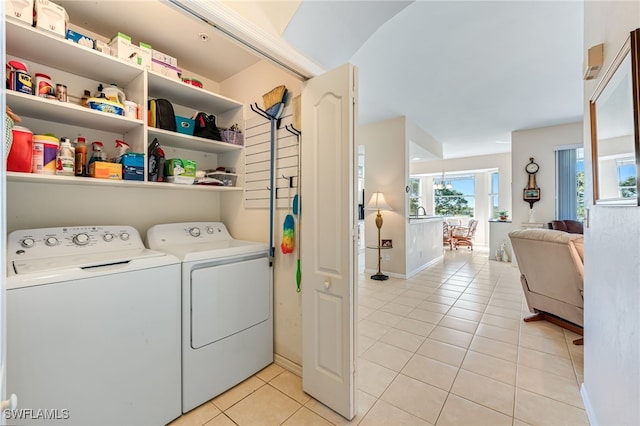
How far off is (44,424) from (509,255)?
6957mm

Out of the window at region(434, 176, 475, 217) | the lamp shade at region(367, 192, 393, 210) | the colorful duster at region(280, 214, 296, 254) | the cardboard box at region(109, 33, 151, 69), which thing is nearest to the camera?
the cardboard box at region(109, 33, 151, 69)

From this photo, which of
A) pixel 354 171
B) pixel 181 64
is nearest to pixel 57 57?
pixel 181 64

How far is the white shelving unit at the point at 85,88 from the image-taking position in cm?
137

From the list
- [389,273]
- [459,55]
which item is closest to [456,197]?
[389,273]

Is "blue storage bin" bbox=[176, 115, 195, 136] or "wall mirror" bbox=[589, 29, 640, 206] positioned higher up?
"blue storage bin" bbox=[176, 115, 195, 136]

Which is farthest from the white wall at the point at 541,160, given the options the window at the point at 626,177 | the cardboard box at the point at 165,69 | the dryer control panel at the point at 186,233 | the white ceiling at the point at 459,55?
the cardboard box at the point at 165,69

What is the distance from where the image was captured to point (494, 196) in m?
8.02

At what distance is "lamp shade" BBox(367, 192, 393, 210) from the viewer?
14.6 ft

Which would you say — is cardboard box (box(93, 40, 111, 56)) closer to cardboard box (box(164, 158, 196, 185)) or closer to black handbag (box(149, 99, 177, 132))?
black handbag (box(149, 99, 177, 132))

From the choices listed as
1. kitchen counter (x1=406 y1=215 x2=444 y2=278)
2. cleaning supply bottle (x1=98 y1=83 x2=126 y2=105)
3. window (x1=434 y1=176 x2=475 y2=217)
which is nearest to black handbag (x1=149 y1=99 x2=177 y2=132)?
cleaning supply bottle (x1=98 y1=83 x2=126 y2=105)

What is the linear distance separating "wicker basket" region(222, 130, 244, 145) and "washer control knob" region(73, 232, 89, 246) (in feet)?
3.69

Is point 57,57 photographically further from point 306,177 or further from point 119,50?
point 306,177

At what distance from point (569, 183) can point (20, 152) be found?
23.3ft

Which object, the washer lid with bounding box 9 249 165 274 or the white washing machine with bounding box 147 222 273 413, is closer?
the washer lid with bounding box 9 249 165 274
